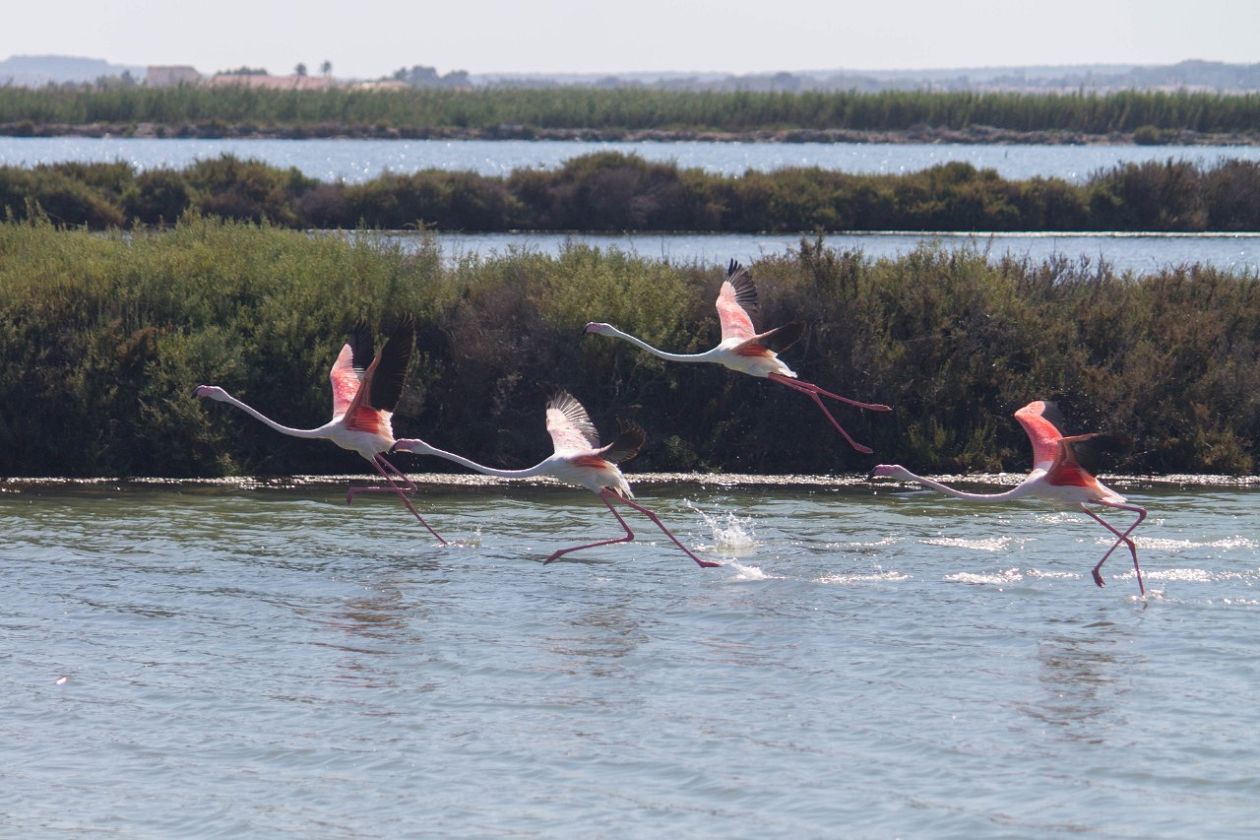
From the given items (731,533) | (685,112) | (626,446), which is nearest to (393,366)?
(626,446)

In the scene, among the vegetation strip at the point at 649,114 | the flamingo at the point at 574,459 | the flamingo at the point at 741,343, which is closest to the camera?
the flamingo at the point at 574,459

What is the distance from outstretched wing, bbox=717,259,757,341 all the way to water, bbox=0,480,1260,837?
1.51 metres

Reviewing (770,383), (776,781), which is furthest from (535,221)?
(776,781)

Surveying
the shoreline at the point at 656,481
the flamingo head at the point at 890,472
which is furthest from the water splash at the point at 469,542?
the flamingo head at the point at 890,472

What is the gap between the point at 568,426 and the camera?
12203mm

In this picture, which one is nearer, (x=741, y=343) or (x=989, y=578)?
(x=989, y=578)

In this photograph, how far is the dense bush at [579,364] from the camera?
15555 mm

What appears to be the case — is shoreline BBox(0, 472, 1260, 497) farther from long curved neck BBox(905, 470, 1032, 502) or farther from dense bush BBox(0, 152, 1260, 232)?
dense bush BBox(0, 152, 1260, 232)

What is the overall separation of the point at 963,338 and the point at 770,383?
72.7 inches

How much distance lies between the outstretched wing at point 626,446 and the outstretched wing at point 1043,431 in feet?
8.63

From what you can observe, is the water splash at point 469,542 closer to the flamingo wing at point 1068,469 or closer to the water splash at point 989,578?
the water splash at point 989,578

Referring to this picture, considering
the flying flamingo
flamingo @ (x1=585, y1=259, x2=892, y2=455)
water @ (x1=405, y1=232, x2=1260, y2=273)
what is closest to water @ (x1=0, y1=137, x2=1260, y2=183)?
water @ (x1=405, y1=232, x2=1260, y2=273)

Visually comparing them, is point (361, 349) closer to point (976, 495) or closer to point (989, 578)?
point (976, 495)

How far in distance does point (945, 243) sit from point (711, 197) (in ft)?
22.3
